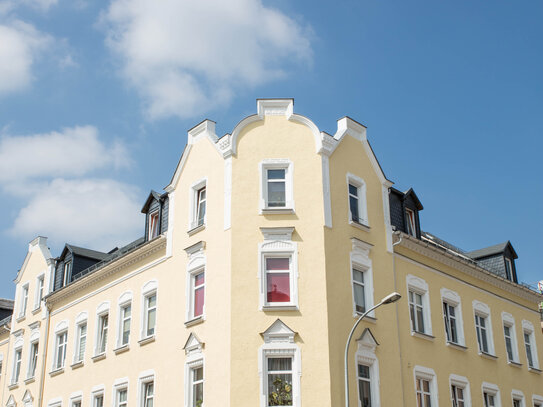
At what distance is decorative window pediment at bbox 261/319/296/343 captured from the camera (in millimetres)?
24359

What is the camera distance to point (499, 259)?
37.1 metres

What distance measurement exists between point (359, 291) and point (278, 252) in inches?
138

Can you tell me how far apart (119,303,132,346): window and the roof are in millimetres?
17869

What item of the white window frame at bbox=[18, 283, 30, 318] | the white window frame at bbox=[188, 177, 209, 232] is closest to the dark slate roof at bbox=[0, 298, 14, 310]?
the white window frame at bbox=[18, 283, 30, 318]

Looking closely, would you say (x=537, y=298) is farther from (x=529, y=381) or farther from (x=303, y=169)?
(x=303, y=169)

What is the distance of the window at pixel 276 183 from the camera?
26.5 m

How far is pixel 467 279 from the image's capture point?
33344 millimetres

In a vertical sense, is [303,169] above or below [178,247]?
above

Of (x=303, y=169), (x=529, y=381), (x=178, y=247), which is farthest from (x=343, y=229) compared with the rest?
(x=529, y=381)

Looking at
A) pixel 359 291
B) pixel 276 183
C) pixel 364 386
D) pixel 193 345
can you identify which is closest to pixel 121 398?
pixel 193 345

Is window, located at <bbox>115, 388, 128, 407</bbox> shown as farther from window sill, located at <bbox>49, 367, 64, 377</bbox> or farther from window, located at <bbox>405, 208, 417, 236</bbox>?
window, located at <bbox>405, 208, 417, 236</bbox>

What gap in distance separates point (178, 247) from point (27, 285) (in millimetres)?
15269

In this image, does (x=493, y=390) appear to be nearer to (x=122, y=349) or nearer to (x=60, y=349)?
(x=122, y=349)

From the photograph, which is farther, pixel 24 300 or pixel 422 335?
pixel 24 300
